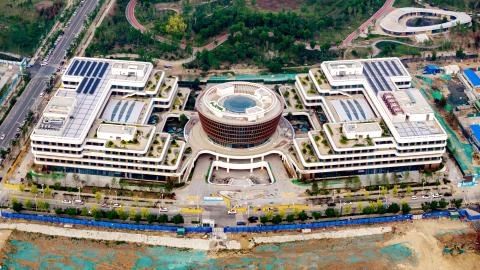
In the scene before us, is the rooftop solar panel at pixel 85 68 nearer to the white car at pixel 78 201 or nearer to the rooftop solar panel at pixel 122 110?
the rooftop solar panel at pixel 122 110

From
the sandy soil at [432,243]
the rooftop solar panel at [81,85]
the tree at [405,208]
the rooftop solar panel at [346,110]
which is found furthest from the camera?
the rooftop solar panel at [81,85]

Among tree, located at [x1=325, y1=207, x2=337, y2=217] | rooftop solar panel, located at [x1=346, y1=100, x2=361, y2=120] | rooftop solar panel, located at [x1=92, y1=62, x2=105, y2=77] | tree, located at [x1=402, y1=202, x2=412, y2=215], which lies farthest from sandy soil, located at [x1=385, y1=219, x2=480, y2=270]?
rooftop solar panel, located at [x1=92, y1=62, x2=105, y2=77]

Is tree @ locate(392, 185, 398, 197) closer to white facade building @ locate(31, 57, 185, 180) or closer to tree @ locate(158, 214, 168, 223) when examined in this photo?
white facade building @ locate(31, 57, 185, 180)

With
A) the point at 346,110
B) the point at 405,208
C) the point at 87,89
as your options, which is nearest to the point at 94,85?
the point at 87,89

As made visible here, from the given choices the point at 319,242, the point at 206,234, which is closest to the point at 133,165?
the point at 206,234

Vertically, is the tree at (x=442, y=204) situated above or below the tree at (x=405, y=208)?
above

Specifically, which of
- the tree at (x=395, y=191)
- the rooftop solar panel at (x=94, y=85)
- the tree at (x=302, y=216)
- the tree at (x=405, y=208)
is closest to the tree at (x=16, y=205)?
the rooftop solar panel at (x=94, y=85)
